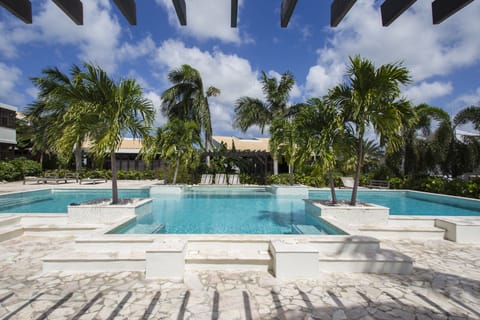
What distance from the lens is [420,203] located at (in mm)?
11906

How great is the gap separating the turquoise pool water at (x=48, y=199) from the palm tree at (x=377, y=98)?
1097cm

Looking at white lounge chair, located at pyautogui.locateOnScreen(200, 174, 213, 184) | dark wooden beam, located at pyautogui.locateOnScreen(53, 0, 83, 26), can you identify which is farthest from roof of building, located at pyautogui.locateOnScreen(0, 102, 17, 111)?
dark wooden beam, located at pyautogui.locateOnScreen(53, 0, 83, 26)

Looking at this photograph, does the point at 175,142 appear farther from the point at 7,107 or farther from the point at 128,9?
the point at 7,107

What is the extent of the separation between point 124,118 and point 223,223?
431 cm

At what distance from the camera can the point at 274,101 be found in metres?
16.8

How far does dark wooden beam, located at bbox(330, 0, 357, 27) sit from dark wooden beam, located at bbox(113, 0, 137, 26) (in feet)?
5.38

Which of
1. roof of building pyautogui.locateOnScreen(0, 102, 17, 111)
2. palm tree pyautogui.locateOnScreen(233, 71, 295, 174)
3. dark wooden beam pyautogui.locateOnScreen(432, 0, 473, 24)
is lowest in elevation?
dark wooden beam pyautogui.locateOnScreen(432, 0, 473, 24)

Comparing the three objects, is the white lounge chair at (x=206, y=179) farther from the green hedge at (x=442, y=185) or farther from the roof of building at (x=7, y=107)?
the roof of building at (x=7, y=107)

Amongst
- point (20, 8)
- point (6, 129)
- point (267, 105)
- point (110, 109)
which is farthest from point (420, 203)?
point (6, 129)

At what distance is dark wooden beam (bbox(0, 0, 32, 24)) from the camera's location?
1654 mm

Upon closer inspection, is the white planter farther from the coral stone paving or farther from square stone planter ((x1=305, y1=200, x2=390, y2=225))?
the coral stone paving

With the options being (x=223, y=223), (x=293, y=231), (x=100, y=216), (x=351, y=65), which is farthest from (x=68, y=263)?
(x=351, y=65)

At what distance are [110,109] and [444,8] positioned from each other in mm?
7402

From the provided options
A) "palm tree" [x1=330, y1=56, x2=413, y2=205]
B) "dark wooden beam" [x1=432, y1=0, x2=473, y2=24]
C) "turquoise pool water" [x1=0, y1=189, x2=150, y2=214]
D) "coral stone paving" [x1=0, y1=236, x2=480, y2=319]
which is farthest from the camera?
"turquoise pool water" [x1=0, y1=189, x2=150, y2=214]
